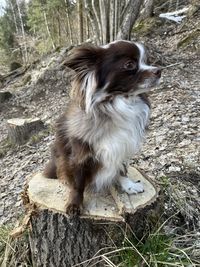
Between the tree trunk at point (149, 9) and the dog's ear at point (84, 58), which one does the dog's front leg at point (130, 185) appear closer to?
the dog's ear at point (84, 58)

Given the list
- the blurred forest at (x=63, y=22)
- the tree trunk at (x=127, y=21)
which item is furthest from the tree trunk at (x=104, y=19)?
the tree trunk at (x=127, y=21)

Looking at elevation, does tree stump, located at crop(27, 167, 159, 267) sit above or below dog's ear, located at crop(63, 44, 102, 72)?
below

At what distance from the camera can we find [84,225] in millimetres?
2830

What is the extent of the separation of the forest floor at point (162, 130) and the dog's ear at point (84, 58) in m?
1.46

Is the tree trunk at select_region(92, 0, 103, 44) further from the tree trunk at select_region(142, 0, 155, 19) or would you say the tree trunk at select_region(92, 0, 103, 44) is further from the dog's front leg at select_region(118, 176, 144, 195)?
the dog's front leg at select_region(118, 176, 144, 195)

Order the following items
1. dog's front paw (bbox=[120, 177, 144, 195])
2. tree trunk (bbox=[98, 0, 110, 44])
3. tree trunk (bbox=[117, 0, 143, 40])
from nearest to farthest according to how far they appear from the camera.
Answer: dog's front paw (bbox=[120, 177, 144, 195]) → tree trunk (bbox=[117, 0, 143, 40]) → tree trunk (bbox=[98, 0, 110, 44])

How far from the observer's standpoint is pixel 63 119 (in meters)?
3.04

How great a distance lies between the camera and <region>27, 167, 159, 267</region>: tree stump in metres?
2.83

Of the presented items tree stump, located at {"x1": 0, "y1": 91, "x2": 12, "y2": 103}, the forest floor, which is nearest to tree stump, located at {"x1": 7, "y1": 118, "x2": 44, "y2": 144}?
the forest floor

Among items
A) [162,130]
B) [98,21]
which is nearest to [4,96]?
[98,21]

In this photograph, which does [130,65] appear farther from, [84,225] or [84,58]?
[84,225]

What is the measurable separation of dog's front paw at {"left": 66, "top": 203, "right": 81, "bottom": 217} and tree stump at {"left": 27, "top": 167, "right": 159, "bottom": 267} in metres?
0.03

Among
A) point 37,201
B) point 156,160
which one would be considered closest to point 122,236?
point 37,201

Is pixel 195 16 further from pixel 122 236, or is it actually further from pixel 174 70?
pixel 122 236
